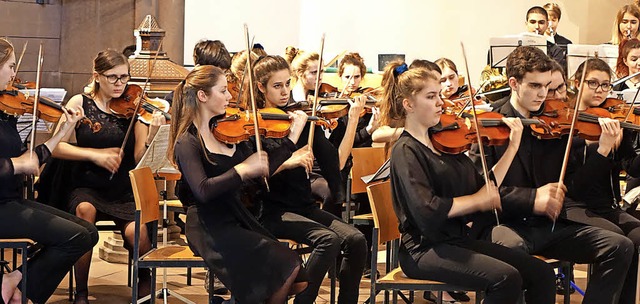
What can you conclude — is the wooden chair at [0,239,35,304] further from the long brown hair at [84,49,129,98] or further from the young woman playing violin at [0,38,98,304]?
the long brown hair at [84,49,129,98]

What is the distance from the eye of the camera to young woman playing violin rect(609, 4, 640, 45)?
7129mm

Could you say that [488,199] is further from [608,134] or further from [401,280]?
[608,134]

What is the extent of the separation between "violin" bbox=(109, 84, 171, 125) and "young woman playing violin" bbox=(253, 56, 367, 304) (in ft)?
2.16

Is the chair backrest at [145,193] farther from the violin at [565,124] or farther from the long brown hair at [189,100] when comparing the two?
the violin at [565,124]

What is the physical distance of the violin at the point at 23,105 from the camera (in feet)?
13.5

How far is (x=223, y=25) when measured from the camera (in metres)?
7.93

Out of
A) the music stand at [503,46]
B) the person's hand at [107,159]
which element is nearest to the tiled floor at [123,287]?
the person's hand at [107,159]

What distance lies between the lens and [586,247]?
3.90m

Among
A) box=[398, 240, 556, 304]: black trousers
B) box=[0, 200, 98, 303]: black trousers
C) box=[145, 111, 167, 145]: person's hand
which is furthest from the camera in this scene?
box=[145, 111, 167, 145]: person's hand

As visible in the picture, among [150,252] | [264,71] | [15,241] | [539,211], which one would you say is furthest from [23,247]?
[539,211]

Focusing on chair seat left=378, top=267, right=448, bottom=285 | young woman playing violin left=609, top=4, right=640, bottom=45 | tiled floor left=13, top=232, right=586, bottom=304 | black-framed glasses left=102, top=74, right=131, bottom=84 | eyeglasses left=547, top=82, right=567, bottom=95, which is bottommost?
tiled floor left=13, top=232, right=586, bottom=304

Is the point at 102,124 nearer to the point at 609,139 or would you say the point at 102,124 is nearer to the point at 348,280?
the point at 348,280

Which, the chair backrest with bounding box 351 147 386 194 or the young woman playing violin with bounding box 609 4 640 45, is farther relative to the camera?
the young woman playing violin with bounding box 609 4 640 45

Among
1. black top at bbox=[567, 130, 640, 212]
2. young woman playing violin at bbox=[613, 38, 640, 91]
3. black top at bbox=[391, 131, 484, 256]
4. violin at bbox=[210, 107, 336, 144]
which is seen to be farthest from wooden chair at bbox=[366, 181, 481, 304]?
young woman playing violin at bbox=[613, 38, 640, 91]
